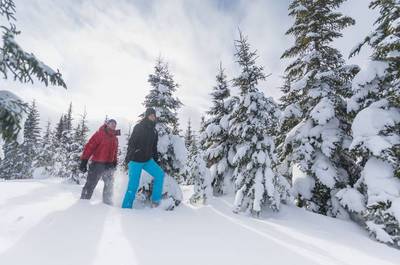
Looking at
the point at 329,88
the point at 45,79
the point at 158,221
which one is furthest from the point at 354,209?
the point at 45,79

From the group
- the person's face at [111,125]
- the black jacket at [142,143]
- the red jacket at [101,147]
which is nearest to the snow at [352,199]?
the black jacket at [142,143]

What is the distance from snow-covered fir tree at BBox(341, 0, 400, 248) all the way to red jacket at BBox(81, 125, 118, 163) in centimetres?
740

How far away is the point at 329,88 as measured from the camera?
11.7 metres

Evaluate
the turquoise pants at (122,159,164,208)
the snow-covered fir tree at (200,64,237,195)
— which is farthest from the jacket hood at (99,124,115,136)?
the snow-covered fir tree at (200,64,237,195)

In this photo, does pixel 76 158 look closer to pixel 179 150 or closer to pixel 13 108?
pixel 179 150

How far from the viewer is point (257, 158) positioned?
9219 millimetres

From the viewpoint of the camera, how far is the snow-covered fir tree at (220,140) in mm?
14859

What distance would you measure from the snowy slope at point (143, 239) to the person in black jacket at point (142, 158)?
20.8 inches

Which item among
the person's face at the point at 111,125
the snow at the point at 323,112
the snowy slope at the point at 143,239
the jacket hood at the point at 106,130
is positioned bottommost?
the snowy slope at the point at 143,239

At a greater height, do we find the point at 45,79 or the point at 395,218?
the point at 45,79

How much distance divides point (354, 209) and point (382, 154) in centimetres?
200

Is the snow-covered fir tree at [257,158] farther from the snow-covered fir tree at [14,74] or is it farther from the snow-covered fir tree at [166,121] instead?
the snow-covered fir tree at [14,74]

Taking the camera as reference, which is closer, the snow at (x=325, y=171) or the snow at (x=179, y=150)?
the snow at (x=179, y=150)

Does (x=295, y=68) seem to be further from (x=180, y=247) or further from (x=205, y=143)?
(x=180, y=247)
